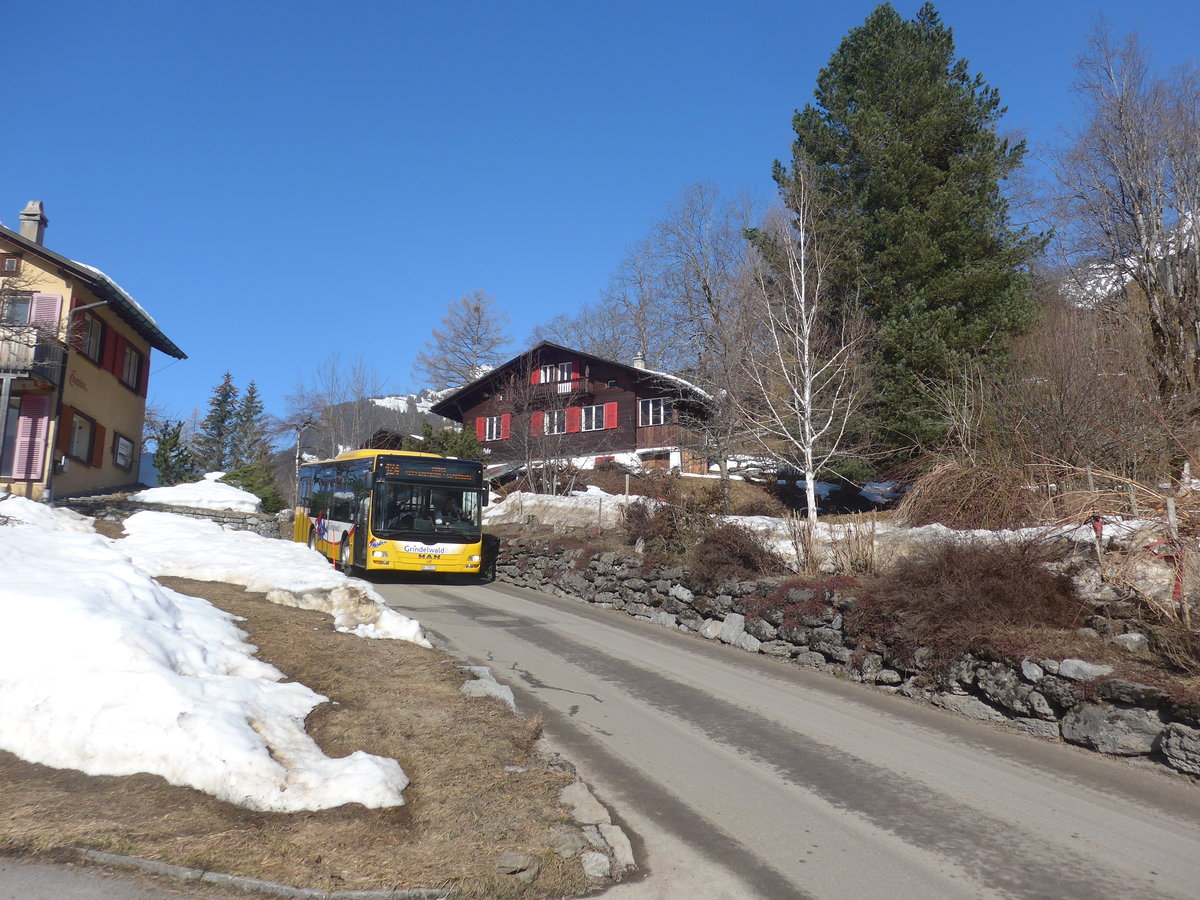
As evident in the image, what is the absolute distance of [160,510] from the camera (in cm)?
2602

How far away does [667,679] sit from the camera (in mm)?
10258

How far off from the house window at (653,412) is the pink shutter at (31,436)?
26.8 metres

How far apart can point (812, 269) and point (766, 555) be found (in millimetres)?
10248

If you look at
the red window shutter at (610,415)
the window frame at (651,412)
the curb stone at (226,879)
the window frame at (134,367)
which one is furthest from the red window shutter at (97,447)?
the curb stone at (226,879)

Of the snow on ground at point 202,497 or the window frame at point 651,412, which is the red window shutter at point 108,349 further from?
the window frame at point 651,412

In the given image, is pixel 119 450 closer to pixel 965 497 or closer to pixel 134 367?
pixel 134 367

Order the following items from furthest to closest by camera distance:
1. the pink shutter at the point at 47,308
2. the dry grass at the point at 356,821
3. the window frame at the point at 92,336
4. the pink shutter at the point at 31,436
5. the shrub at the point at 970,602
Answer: the window frame at the point at 92,336
the pink shutter at the point at 47,308
the pink shutter at the point at 31,436
the shrub at the point at 970,602
the dry grass at the point at 356,821

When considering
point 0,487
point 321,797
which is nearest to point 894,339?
point 321,797

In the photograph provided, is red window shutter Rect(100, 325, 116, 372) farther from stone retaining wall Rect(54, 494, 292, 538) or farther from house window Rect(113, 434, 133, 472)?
stone retaining wall Rect(54, 494, 292, 538)

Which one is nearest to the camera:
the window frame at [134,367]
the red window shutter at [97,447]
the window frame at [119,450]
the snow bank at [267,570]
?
the snow bank at [267,570]

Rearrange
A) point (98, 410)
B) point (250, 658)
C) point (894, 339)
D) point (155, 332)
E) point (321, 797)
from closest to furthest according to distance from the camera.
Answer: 1. point (321, 797)
2. point (250, 658)
3. point (894, 339)
4. point (98, 410)
5. point (155, 332)

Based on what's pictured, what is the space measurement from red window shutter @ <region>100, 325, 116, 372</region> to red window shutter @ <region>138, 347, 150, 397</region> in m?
3.95

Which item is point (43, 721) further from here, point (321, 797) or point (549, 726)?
point (549, 726)

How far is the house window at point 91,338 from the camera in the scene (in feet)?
91.0
